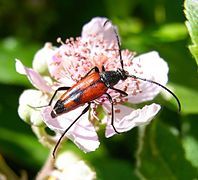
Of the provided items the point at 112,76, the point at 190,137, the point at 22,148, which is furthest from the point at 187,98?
the point at 22,148

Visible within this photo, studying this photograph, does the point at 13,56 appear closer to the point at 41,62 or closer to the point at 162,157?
the point at 41,62

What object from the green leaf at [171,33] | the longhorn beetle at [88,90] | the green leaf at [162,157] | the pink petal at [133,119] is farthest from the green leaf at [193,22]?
the green leaf at [171,33]

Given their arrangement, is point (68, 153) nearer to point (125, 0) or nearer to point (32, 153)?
point (32, 153)

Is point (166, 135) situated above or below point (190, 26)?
below

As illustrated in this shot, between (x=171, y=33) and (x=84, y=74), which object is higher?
(x=84, y=74)

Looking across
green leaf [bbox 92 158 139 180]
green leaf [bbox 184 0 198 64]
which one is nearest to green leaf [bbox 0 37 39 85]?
green leaf [bbox 92 158 139 180]

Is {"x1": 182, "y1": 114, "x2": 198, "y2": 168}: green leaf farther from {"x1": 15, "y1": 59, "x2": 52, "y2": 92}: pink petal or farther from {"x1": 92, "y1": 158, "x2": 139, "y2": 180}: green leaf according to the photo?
{"x1": 15, "y1": 59, "x2": 52, "y2": 92}: pink petal

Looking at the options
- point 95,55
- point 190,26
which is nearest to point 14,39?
point 95,55
